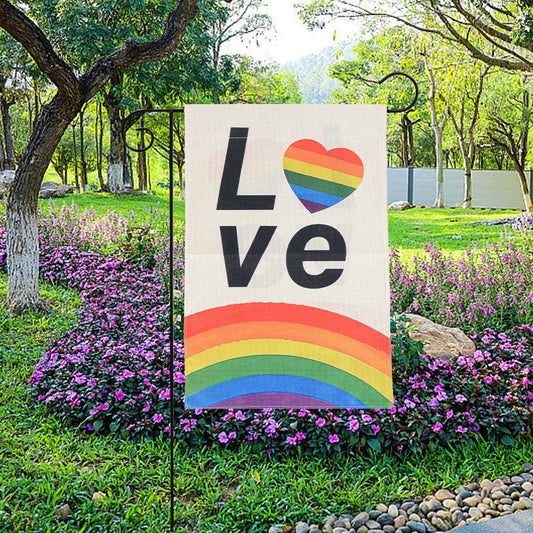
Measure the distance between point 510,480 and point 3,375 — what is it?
3334 millimetres

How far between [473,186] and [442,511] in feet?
77.9

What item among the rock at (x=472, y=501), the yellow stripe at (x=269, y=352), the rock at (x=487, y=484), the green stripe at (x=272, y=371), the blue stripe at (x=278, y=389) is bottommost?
the rock at (x=472, y=501)

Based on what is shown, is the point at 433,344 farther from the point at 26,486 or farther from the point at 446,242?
the point at 446,242

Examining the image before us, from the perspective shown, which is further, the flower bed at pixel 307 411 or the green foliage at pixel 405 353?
the green foliage at pixel 405 353

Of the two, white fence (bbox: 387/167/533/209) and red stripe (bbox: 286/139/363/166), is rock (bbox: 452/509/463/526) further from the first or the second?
white fence (bbox: 387/167/533/209)

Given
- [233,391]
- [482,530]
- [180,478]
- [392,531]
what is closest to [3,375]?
[180,478]

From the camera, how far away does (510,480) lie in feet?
9.63

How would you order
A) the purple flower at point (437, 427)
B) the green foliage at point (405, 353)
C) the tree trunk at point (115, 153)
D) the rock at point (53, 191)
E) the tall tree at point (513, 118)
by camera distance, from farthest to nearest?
the tall tree at point (513, 118)
the tree trunk at point (115, 153)
the rock at point (53, 191)
the green foliage at point (405, 353)
the purple flower at point (437, 427)

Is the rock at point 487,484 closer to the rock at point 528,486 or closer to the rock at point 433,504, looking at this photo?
the rock at point 528,486

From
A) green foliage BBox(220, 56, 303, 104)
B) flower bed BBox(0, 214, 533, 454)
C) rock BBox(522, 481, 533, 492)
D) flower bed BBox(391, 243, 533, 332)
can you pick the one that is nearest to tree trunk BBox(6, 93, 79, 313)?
flower bed BBox(0, 214, 533, 454)

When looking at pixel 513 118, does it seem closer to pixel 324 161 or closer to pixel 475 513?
pixel 475 513

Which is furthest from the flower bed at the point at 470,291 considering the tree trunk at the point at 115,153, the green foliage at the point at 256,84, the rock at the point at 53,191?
the green foliage at the point at 256,84

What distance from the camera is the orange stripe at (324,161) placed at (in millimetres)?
2271

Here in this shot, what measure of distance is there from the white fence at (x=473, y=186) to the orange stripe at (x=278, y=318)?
2272 centimetres
